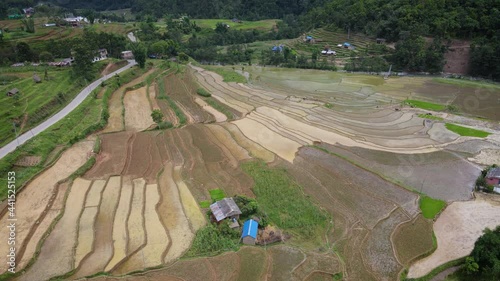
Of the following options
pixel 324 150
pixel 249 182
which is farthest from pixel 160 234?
pixel 324 150

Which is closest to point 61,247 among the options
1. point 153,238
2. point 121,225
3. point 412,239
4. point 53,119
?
point 121,225

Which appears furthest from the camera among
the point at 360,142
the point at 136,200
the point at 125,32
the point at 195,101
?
the point at 125,32

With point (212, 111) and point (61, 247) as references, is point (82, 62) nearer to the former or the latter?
point (212, 111)

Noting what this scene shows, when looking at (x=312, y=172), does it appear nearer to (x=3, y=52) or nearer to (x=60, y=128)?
(x=60, y=128)

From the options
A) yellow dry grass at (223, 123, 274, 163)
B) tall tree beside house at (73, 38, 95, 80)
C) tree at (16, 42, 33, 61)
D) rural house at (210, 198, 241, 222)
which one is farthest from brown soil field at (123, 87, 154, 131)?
rural house at (210, 198, 241, 222)

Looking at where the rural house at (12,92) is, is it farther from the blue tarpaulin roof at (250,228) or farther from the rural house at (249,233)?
the rural house at (249,233)
